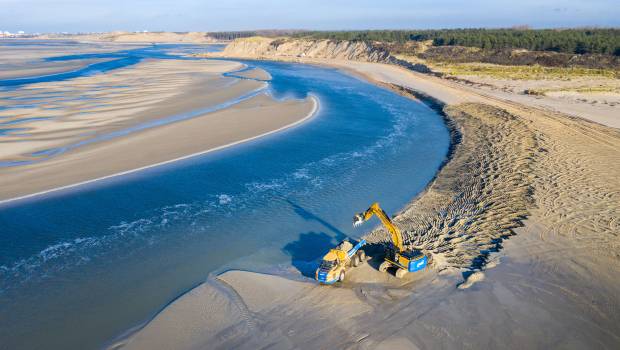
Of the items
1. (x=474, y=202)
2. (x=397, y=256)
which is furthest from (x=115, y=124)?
(x=397, y=256)

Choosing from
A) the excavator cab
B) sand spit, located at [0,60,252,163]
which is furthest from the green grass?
the excavator cab

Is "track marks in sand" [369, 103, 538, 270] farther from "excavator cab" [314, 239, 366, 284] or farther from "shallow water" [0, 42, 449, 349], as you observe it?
"excavator cab" [314, 239, 366, 284]

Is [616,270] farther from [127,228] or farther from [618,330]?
[127,228]

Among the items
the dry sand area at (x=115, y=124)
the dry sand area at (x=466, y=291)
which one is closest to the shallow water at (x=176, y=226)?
the dry sand area at (x=466, y=291)

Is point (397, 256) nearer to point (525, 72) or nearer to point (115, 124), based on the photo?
point (115, 124)

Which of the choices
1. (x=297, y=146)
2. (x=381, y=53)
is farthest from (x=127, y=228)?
(x=381, y=53)

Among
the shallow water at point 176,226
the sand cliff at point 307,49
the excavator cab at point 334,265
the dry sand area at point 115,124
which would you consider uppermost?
the sand cliff at point 307,49

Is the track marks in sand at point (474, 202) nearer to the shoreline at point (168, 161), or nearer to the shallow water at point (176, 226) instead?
the shallow water at point (176, 226)
